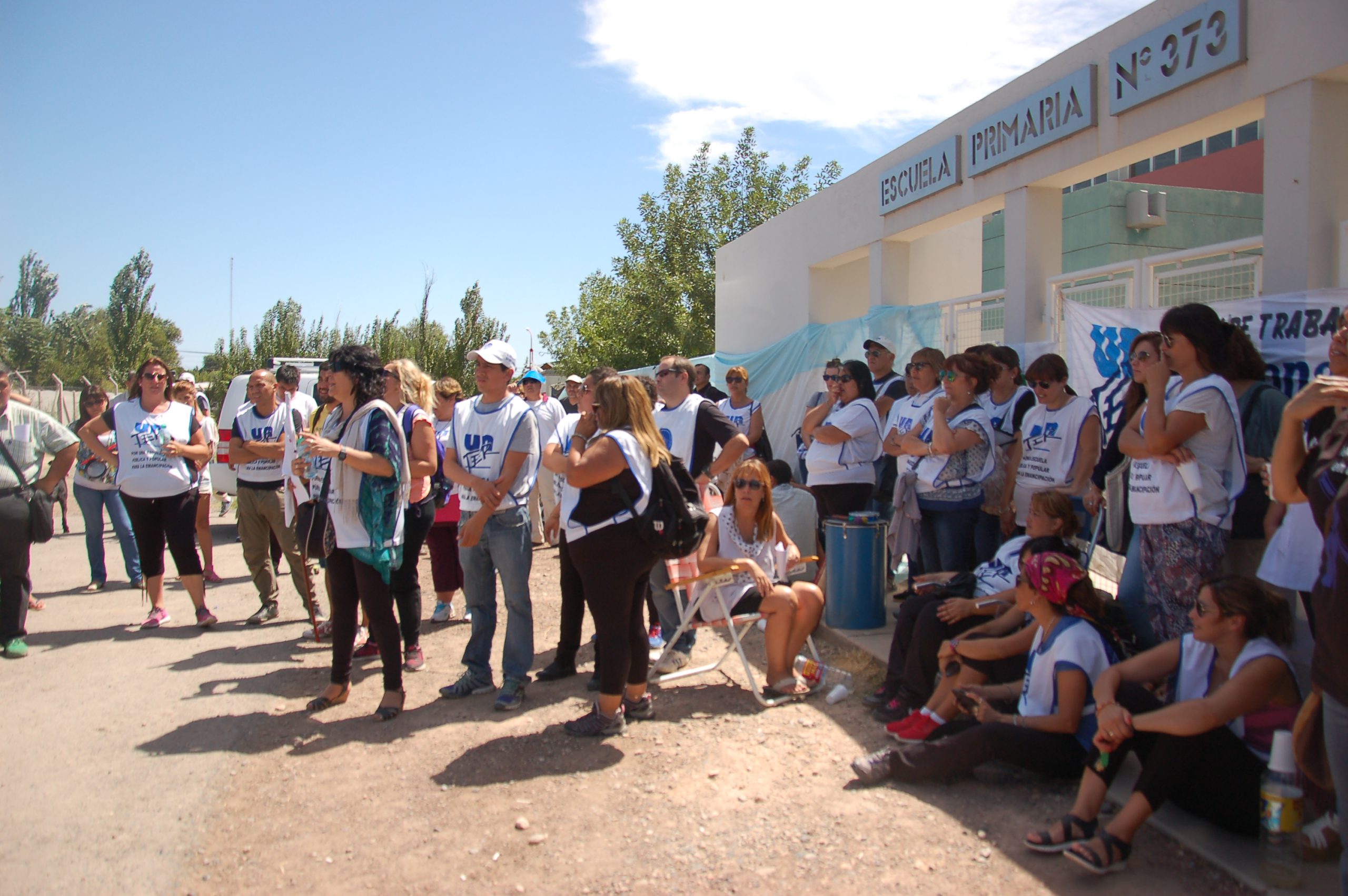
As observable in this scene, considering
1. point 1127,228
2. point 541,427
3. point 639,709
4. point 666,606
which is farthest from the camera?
point 1127,228

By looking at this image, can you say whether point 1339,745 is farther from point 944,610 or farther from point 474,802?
point 474,802

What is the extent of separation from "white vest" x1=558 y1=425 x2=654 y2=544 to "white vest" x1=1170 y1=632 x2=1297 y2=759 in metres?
2.30

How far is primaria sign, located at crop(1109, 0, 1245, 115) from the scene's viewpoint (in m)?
5.95

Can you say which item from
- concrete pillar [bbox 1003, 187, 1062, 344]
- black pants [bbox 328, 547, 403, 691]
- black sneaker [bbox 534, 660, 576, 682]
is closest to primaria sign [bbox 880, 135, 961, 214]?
concrete pillar [bbox 1003, 187, 1062, 344]

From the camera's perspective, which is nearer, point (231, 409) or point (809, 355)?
point (809, 355)

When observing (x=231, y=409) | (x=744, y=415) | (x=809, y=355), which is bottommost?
(x=744, y=415)

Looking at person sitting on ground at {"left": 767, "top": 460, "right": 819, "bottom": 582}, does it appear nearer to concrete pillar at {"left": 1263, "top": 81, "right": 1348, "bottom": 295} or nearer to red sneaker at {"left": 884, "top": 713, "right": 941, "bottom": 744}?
red sneaker at {"left": 884, "top": 713, "right": 941, "bottom": 744}

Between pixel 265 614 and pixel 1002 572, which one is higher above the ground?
pixel 1002 572

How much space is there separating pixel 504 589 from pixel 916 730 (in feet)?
7.53

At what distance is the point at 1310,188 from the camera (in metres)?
5.35

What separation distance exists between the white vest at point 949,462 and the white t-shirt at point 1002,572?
79cm

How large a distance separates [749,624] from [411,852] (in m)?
2.21

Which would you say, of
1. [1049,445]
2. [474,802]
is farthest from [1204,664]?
[474,802]

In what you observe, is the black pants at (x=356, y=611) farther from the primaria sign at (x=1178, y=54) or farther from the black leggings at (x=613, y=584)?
the primaria sign at (x=1178, y=54)
